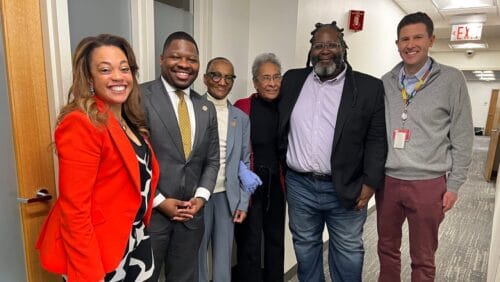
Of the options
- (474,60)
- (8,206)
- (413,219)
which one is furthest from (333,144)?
(474,60)

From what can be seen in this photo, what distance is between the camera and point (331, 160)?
5.73 ft

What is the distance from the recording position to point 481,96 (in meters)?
14.5

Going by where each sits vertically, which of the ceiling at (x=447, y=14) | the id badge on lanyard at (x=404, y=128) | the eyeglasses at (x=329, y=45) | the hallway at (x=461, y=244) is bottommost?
the hallway at (x=461, y=244)

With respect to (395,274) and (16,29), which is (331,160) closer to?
(395,274)

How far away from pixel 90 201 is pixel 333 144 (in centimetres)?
119

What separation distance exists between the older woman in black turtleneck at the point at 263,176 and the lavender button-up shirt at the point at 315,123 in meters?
0.15

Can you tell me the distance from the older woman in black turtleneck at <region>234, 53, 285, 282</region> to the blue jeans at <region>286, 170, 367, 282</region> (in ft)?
0.34

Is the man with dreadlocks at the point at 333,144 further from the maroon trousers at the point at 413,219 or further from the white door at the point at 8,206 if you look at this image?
the white door at the point at 8,206

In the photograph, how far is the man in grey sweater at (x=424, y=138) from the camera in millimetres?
1681

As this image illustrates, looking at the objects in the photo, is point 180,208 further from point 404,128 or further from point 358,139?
point 404,128

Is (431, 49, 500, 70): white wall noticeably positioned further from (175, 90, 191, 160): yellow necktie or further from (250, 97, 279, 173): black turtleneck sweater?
(175, 90, 191, 160): yellow necktie

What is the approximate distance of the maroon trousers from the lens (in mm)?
1730

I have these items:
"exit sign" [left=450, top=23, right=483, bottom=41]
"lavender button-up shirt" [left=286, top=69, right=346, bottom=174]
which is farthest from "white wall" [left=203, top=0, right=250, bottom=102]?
"exit sign" [left=450, top=23, right=483, bottom=41]

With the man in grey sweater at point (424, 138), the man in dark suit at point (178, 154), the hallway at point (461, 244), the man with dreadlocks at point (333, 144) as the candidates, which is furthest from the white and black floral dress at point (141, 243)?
the hallway at point (461, 244)
